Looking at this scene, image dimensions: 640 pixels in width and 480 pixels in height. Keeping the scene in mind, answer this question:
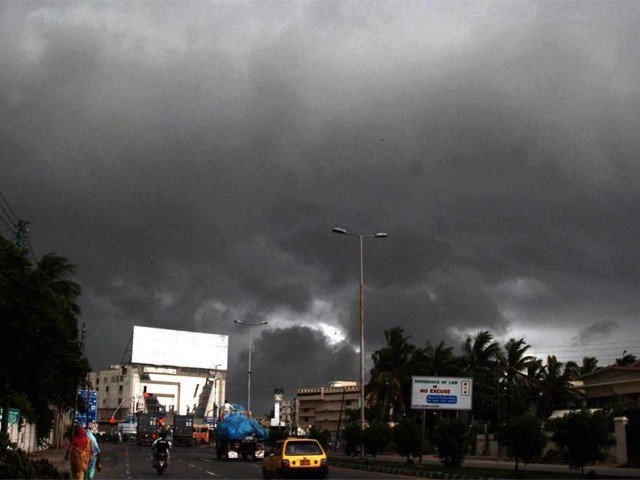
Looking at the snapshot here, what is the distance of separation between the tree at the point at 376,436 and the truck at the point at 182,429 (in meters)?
44.2

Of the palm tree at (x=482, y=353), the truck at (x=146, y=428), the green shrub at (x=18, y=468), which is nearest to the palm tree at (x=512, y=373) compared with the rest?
the palm tree at (x=482, y=353)

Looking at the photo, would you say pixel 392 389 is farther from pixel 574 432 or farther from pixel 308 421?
pixel 308 421

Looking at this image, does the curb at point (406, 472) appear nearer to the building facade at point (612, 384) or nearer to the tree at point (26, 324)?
the tree at point (26, 324)

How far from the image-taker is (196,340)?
13950 cm

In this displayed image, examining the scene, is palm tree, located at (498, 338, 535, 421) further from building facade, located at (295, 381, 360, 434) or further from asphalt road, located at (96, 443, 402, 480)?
building facade, located at (295, 381, 360, 434)

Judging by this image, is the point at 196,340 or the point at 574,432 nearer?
the point at 574,432

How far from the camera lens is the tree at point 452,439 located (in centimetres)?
3722

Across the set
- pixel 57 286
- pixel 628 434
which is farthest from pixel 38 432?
pixel 628 434

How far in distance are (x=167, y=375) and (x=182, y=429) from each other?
6192 centimetres

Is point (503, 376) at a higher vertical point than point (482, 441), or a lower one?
higher

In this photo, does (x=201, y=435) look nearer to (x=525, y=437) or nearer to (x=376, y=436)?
(x=376, y=436)

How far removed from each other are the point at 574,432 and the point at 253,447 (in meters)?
25.4

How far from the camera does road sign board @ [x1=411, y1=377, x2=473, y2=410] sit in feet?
159

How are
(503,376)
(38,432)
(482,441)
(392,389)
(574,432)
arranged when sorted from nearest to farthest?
(574,432), (38,432), (482,441), (392,389), (503,376)
